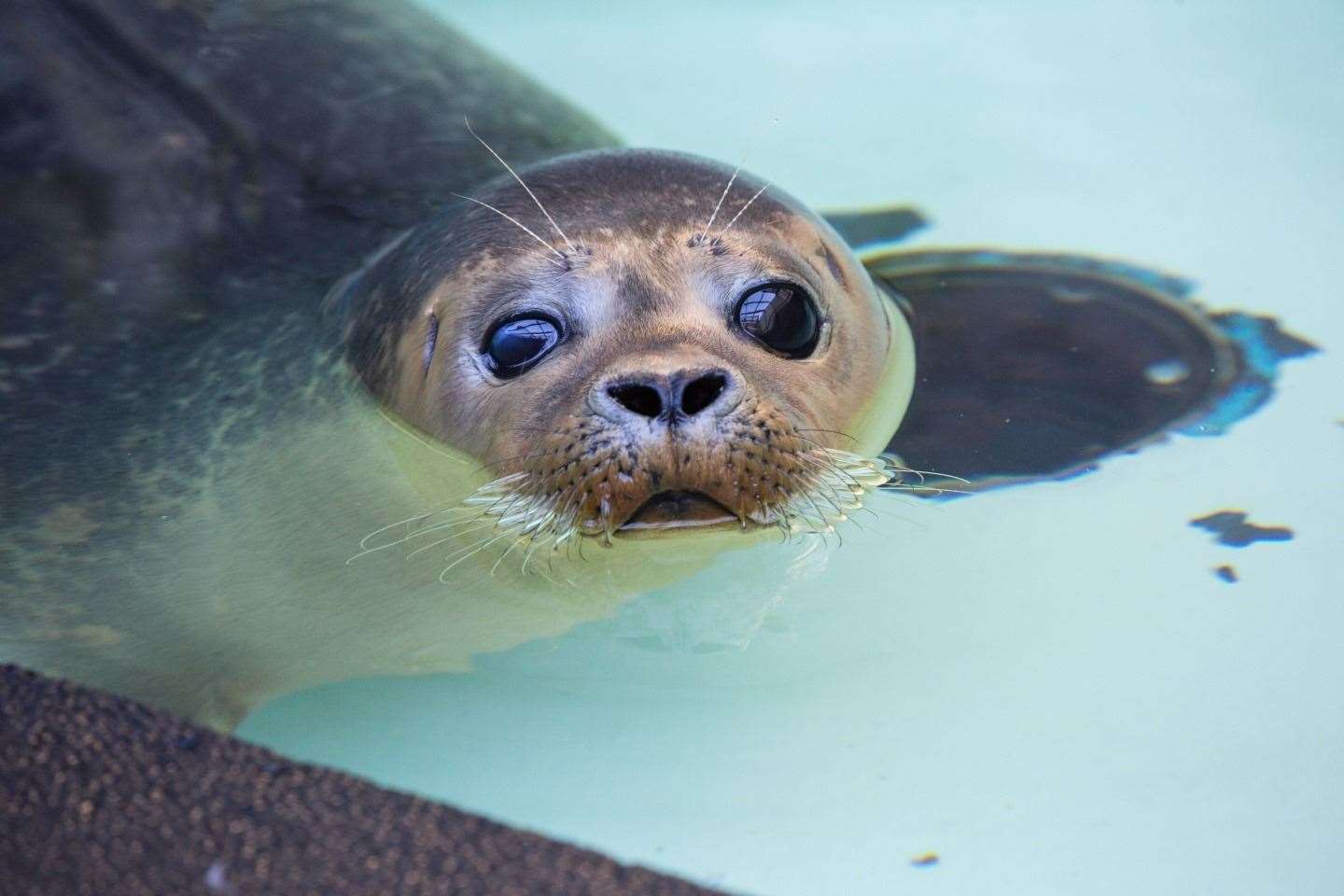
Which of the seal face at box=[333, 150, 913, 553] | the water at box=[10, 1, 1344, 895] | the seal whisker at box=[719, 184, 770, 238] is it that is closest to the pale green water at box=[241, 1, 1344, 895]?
the water at box=[10, 1, 1344, 895]

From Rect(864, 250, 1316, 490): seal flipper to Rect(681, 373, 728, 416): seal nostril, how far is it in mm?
707

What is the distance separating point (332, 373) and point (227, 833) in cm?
145

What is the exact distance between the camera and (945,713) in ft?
7.67

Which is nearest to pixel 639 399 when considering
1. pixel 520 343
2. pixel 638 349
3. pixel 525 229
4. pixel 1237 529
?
pixel 638 349

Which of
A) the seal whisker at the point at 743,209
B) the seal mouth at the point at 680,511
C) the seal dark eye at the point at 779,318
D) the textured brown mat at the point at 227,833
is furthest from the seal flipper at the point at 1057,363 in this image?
the textured brown mat at the point at 227,833

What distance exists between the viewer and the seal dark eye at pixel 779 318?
258 centimetres

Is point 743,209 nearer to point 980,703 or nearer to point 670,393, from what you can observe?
point 670,393

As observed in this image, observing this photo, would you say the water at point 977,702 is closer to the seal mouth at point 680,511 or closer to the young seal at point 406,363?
the young seal at point 406,363

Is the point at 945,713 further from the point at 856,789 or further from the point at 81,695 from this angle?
the point at 81,695

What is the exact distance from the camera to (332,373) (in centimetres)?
307

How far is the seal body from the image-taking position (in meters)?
2.46

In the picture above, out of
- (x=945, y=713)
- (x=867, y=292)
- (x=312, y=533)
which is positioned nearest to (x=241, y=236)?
(x=312, y=533)

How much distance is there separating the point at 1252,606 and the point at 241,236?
7.26 ft

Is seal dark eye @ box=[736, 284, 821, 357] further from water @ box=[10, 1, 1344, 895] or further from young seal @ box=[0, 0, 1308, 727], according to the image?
water @ box=[10, 1, 1344, 895]
